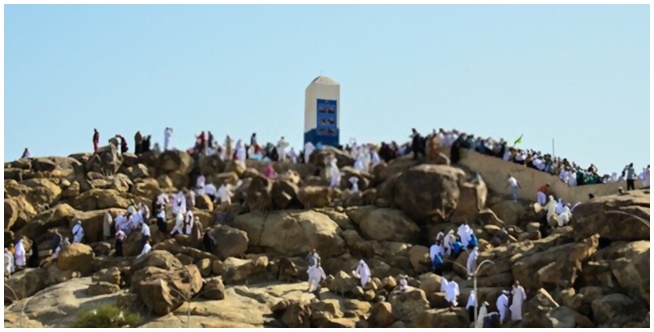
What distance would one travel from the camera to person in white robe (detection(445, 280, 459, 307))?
2879cm

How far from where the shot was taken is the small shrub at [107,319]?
27.7 m

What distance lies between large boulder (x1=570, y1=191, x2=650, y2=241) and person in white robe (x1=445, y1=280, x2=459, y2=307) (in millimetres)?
3685

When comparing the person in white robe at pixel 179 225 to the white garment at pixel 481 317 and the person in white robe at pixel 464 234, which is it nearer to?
the person in white robe at pixel 464 234

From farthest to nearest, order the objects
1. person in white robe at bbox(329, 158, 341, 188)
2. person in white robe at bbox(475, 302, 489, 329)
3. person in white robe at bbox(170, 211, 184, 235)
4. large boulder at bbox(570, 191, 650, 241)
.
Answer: person in white robe at bbox(329, 158, 341, 188) < person in white robe at bbox(170, 211, 184, 235) < large boulder at bbox(570, 191, 650, 241) < person in white robe at bbox(475, 302, 489, 329)

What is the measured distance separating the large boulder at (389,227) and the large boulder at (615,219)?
523cm

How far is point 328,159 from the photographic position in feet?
135

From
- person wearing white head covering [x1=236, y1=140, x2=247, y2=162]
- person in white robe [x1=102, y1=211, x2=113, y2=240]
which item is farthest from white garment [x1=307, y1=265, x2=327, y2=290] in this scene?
person wearing white head covering [x1=236, y1=140, x2=247, y2=162]

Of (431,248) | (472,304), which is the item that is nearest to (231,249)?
(431,248)

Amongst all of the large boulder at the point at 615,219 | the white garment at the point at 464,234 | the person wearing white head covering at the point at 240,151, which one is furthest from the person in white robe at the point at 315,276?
→ the person wearing white head covering at the point at 240,151

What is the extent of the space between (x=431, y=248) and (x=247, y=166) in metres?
11.5

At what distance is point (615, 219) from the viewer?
29984 millimetres

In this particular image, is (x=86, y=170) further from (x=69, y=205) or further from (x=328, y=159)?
(x=328, y=159)

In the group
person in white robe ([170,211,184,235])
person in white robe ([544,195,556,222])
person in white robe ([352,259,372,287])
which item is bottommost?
person in white robe ([352,259,372,287])

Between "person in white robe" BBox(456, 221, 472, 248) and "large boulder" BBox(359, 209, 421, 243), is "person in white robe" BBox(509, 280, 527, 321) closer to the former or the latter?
"person in white robe" BBox(456, 221, 472, 248)
